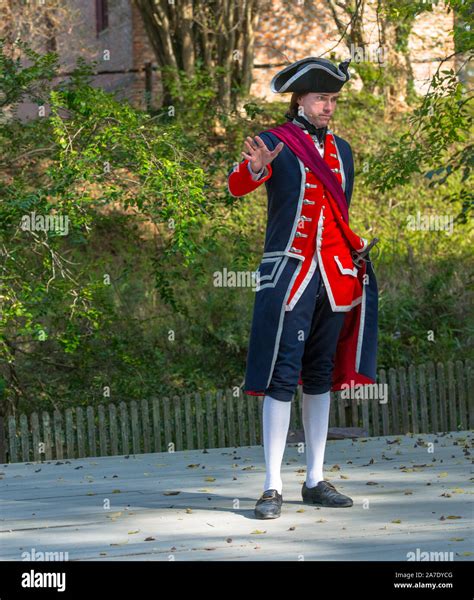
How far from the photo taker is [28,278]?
8805mm

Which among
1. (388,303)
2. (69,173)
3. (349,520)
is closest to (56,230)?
(69,173)

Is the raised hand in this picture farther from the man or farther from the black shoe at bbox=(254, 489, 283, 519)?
the black shoe at bbox=(254, 489, 283, 519)

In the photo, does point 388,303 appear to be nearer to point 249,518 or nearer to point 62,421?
point 62,421

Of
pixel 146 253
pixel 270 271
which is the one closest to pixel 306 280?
pixel 270 271

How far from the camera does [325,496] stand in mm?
5316

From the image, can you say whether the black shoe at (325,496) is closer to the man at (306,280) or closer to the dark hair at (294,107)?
the man at (306,280)

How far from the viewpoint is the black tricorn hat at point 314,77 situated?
208 inches

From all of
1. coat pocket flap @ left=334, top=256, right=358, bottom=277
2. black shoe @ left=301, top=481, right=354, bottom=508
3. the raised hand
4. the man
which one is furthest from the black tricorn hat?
black shoe @ left=301, top=481, right=354, bottom=508

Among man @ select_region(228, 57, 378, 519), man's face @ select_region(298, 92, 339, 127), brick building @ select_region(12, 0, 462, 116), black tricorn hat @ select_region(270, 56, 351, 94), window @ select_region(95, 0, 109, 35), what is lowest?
man @ select_region(228, 57, 378, 519)

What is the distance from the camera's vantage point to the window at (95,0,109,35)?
23.3 metres

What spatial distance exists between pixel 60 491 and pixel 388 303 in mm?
7175

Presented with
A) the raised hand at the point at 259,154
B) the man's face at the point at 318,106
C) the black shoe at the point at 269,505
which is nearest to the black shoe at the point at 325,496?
the black shoe at the point at 269,505

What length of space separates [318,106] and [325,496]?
190 cm

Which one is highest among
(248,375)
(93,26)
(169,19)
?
(93,26)
